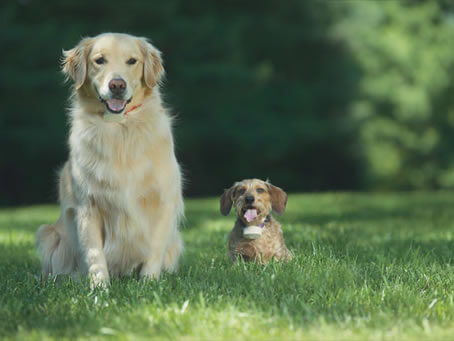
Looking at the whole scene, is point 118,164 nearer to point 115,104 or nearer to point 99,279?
point 115,104

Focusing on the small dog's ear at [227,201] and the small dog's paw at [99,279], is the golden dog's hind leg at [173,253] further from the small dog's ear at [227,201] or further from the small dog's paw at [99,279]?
the small dog's paw at [99,279]

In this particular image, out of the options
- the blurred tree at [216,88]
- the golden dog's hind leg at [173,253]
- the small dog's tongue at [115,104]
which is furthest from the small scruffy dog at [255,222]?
the blurred tree at [216,88]

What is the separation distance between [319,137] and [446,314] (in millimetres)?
17166

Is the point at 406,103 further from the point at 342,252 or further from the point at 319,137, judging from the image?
the point at 342,252

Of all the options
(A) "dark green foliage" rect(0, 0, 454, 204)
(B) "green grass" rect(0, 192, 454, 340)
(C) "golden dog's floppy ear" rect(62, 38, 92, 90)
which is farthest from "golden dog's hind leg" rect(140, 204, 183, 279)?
(A) "dark green foliage" rect(0, 0, 454, 204)

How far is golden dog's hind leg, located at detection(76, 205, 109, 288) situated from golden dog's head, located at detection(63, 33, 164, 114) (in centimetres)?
69

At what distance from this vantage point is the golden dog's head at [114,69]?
157 inches

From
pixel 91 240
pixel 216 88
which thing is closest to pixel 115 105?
pixel 91 240

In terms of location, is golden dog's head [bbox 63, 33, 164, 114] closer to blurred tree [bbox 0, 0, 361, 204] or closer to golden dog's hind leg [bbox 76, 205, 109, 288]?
golden dog's hind leg [bbox 76, 205, 109, 288]

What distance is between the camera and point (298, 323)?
2.83 meters

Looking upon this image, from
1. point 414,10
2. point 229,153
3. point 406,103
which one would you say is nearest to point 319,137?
point 229,153

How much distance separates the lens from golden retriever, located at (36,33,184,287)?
13.1ft

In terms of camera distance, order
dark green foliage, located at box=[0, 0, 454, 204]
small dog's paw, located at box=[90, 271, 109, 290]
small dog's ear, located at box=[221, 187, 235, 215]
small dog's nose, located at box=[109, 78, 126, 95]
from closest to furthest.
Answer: small dog's paw, located at box=[90, 271, 109, 290] < small dog's nose, located at box=[109, 78, 126, 95] < small dog's ear, located at box=[221, 187, 235, 215] < dark green foliage, located at box=[0, 0, 454, 204]

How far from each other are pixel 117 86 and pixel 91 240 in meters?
1.02
